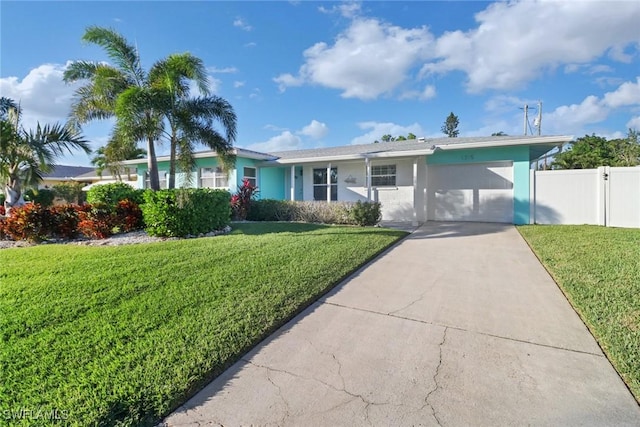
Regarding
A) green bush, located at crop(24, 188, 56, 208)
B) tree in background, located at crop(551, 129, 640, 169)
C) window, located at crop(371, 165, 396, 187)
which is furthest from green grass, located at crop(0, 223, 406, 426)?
tree in background, located at crop(551, 129, 640, 169)

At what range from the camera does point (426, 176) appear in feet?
44.1

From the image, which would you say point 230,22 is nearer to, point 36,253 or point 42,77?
point 42,77

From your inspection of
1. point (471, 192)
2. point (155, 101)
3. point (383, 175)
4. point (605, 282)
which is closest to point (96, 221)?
point (155, 101)

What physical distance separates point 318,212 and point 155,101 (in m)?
6.87

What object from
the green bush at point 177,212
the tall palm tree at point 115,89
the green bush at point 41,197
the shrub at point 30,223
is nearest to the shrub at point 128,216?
the green bush at point 177,212

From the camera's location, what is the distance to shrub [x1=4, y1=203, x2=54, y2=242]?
824cm

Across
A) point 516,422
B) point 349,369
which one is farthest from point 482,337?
point 349,369

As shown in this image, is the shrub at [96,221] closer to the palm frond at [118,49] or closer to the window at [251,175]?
the palm frond at [118,49]

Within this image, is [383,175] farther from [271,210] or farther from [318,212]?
[271,210]

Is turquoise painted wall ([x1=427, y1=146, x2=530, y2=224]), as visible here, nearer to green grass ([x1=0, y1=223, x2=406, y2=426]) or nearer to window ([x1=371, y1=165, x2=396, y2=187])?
window ([x1=371, y1=165, x2=396, y2=187])

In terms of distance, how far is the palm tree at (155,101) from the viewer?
9.97 metres

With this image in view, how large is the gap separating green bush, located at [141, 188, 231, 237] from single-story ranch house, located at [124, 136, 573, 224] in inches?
118

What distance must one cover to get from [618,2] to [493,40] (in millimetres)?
3177

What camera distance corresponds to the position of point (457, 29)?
11172 mm
